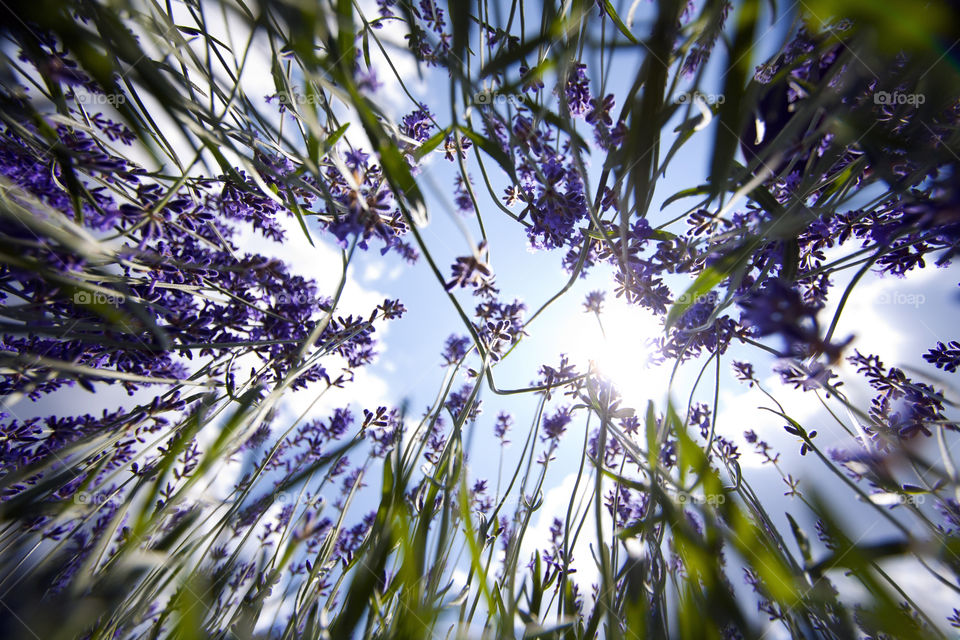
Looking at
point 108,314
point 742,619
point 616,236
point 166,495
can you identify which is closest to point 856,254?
point 616,236

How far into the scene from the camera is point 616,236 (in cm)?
117

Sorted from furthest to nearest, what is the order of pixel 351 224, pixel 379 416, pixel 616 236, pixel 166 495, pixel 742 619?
1. pixel 379 416
2. pixel 166 495
3. pixel 616 236
4. pixel 351 224
5. pixel 742 619

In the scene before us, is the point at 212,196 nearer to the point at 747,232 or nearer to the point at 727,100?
the point at 727,100

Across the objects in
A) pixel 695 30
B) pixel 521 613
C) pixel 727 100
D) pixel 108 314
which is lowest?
pixel 521 613

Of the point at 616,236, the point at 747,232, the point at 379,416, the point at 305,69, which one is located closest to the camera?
the point at 305,69

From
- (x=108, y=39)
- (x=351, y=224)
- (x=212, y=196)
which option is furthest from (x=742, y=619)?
(x=212, y=196)

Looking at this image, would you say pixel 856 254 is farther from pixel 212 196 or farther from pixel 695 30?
pixel 212 196

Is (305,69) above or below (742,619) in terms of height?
above

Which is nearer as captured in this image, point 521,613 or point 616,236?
point 521,613

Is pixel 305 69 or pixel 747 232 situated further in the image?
pixel 747 232

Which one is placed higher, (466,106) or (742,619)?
(466,106)

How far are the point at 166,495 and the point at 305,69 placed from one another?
1.88 metres

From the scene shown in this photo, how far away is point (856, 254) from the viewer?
83 cm

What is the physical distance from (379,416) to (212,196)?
43.5 inches
